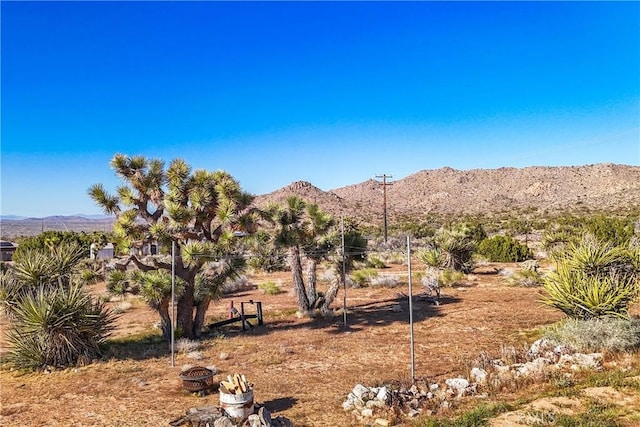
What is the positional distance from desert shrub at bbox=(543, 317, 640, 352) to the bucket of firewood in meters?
7.32

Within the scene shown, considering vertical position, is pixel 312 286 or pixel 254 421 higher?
pixel 312 286

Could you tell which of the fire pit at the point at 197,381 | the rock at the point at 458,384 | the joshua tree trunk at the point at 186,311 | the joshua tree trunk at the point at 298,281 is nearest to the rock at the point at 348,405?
the rock at the point at 458,384

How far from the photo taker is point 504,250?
32.6 meters

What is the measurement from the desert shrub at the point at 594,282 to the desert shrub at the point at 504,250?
761 inches

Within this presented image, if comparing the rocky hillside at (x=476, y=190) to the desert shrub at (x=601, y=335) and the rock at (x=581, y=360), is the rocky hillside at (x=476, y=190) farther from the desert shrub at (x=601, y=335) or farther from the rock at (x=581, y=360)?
the rock at (x=581, y=360)

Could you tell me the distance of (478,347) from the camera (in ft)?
41.1

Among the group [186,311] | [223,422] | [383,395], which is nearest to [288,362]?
[383,395]

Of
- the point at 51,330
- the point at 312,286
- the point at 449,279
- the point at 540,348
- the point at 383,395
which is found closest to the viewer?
the point at 383,395

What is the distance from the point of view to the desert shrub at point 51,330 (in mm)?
11398

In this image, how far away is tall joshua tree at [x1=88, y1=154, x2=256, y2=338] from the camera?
13852 millimetres

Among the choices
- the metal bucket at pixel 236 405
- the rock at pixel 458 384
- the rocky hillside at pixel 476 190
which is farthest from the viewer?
the rocky hillside at pixel 476 190

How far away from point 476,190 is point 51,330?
10405cm

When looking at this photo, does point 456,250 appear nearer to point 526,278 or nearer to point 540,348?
point 526,278

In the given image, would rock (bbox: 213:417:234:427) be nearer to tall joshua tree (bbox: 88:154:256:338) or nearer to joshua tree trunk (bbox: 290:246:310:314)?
tall joshua tree (bbox: 88:154:256:338)
